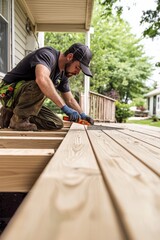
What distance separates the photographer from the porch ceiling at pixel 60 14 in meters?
6.74

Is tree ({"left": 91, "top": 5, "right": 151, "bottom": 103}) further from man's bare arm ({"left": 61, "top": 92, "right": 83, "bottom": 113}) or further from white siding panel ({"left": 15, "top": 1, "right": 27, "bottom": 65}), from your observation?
man's bare arm ({"left": 61, "top": 92, "right": 83, "bottom": 113})

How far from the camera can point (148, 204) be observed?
0.66m

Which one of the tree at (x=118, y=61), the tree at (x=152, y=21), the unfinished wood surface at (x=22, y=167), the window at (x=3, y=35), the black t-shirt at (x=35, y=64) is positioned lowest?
the unfinished wood surface at (x=22, y=167)

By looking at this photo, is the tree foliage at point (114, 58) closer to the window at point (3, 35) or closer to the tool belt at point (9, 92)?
the window at point (3, 35)

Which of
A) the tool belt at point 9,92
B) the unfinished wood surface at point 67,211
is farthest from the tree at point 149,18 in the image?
the unfinished wood surface at point 67,211

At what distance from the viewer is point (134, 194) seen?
72 centimetres

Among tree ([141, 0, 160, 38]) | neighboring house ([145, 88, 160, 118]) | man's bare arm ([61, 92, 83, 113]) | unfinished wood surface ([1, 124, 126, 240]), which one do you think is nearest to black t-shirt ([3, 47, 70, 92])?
man's bare arm ([61, 92, 83, 113])

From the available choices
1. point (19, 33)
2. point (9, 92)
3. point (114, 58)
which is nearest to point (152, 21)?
point (19, 33)

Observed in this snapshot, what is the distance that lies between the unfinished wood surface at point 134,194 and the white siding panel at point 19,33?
19.3ft

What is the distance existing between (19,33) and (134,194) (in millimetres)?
6683

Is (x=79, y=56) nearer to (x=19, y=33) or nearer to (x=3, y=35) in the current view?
(x=3, y=35)

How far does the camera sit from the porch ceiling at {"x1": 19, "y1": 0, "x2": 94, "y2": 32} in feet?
22.1

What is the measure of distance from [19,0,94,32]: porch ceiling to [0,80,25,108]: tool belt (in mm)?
3977

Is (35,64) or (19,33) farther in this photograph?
(19,33)
